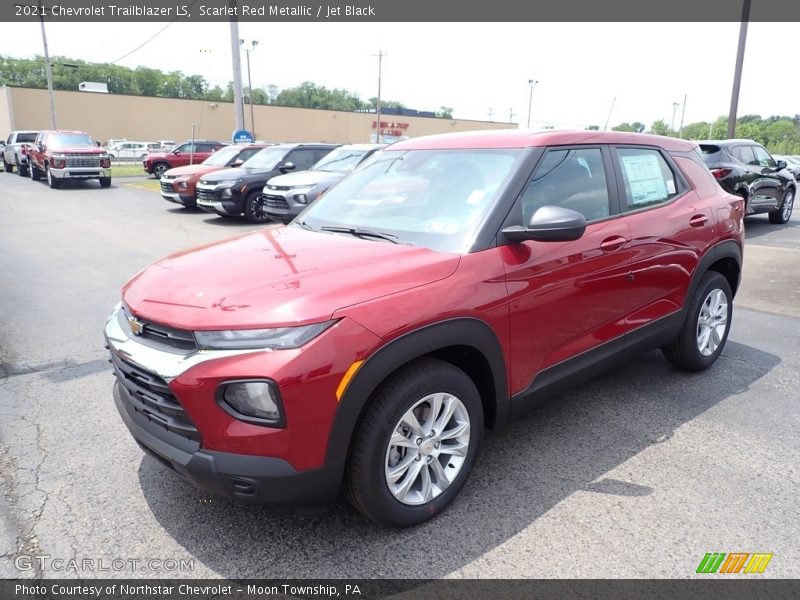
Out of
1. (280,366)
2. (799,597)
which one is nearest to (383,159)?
(280,366)

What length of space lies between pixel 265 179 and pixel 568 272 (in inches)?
423

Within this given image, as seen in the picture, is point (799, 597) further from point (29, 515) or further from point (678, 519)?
point (29, 515)

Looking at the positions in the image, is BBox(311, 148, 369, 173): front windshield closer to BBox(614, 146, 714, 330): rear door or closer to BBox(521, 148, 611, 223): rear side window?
BBox(614, 146, 714, 330): rear door

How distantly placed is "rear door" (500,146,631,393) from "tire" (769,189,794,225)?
40.2ft

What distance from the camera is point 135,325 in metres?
2.62

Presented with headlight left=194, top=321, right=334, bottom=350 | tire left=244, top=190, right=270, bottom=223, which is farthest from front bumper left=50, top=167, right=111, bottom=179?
headlight left=194, top=321, right=334, bottom=350

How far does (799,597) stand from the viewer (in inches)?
92.1

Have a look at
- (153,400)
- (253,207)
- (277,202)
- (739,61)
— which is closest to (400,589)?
(153,400)

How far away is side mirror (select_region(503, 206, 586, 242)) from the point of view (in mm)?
2830

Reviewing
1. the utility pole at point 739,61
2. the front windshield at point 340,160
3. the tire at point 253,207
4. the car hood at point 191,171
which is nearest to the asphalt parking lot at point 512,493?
the tire at point 253,207

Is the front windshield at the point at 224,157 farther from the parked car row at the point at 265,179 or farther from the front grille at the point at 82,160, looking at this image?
the front grille at the point at 82,160

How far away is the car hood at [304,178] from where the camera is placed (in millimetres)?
11632

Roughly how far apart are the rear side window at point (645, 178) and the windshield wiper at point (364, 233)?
5.44 ft

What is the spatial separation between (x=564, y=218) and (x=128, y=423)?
2.27m
